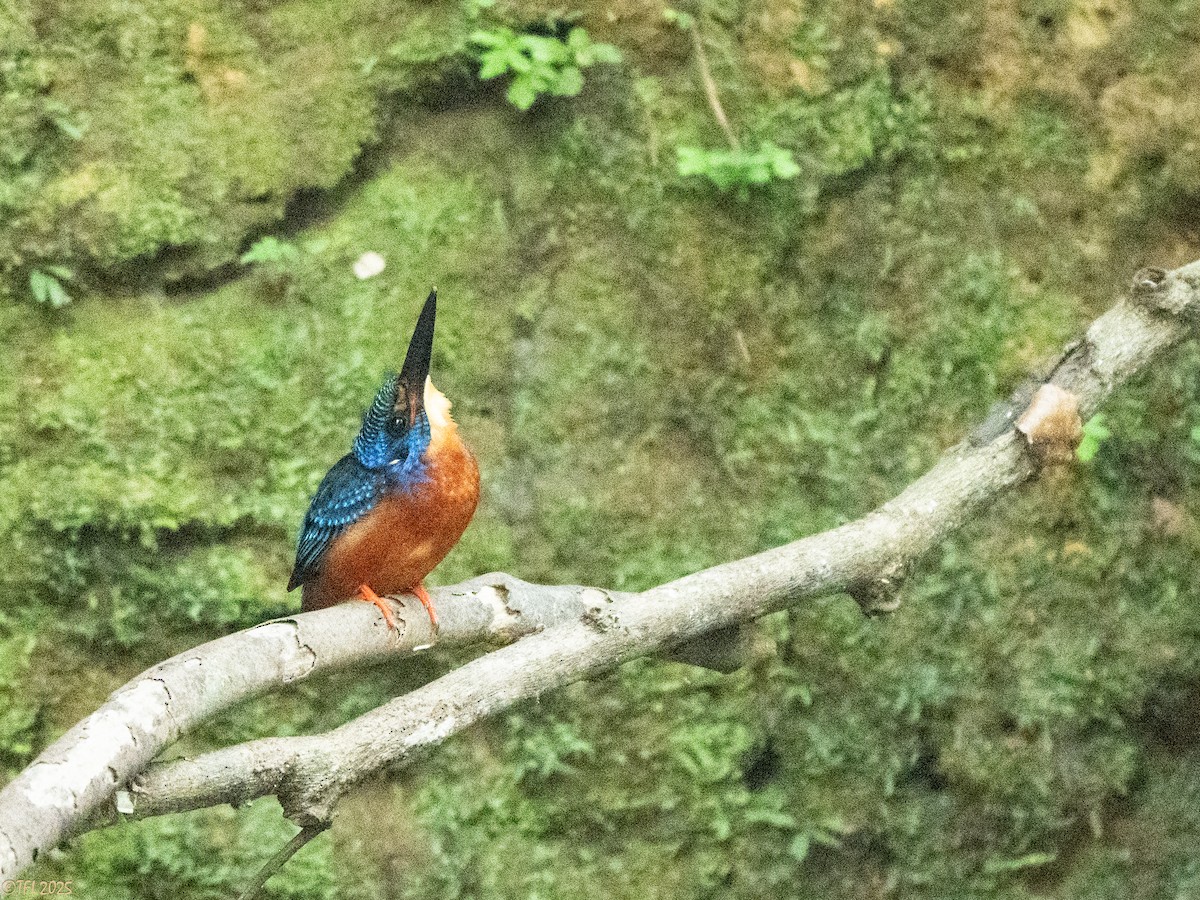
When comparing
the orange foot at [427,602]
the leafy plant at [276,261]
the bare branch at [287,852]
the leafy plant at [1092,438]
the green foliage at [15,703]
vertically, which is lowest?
Result: the green foliage at [15,703]

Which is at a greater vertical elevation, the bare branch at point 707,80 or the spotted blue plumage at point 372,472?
the bare branch at point 707,80

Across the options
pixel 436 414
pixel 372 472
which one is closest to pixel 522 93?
pixel 436 414

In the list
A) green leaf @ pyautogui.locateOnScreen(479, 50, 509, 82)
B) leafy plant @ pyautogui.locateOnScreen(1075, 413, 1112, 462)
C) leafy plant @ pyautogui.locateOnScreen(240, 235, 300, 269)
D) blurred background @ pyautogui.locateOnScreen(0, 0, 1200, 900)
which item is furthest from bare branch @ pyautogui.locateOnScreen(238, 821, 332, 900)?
leafy plant @ pyautogui.locateOnScreen(1075, 413, 1112, 462)

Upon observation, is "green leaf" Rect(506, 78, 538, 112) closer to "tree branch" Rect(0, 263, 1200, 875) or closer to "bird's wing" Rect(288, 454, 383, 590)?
"bird's wing" Rect(288, 454, 383, 590)

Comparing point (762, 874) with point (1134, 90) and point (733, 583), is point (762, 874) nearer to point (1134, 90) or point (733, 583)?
point (733, 583)

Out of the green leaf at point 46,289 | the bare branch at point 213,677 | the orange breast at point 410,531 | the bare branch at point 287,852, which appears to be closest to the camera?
the bare branch at point 213,677

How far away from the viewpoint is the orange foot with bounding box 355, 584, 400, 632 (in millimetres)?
2742

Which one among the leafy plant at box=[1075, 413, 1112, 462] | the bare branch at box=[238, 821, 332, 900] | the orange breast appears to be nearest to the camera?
the bare branch at box=[238, 821, 332, 900]

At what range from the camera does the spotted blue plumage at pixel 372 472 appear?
9.76ft

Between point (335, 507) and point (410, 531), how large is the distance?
227mm

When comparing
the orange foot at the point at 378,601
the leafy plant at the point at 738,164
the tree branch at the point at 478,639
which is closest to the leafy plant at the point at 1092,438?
the tree branch at the point at 478,639

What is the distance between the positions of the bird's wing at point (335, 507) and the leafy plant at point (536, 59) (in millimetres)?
1377

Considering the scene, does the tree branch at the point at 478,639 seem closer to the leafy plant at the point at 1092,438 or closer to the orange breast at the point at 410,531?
the orange breast at the point at 410,531

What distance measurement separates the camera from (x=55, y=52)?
385 cm
